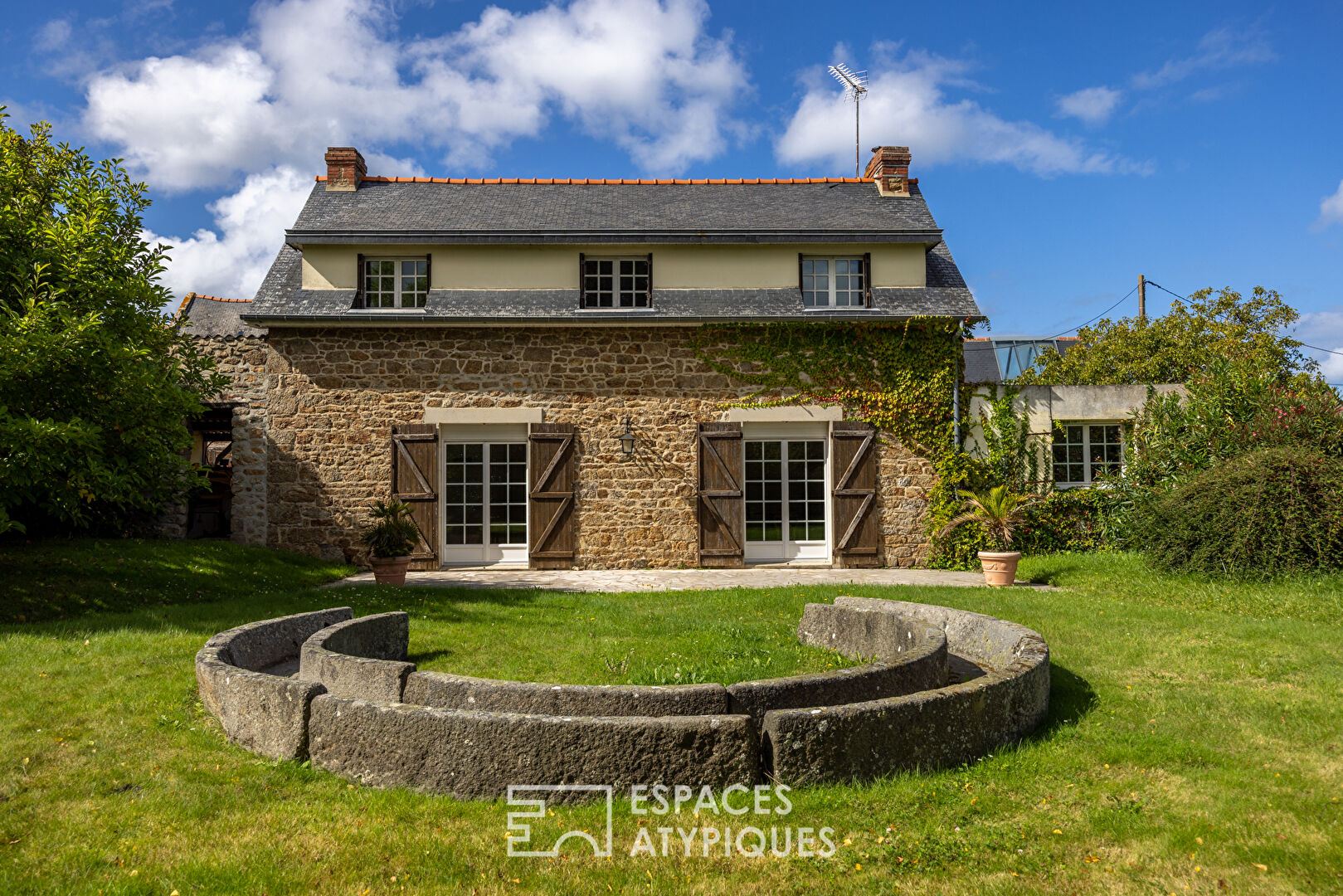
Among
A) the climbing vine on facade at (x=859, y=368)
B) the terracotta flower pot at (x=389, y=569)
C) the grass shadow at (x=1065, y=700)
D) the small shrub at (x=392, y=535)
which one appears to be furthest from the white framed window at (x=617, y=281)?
the grass shadow at (x=1065, y=700)

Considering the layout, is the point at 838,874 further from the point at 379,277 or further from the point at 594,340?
the point at 379,277

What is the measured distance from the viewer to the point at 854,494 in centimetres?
1198

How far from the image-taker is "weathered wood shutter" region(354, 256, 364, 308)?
40.4ft

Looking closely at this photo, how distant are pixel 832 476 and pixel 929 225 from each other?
4.22 metres

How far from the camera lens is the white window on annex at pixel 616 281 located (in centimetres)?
1246

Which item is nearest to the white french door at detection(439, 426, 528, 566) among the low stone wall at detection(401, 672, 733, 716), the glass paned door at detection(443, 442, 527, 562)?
the glass paned door at detection(443, 442, 527, 562)

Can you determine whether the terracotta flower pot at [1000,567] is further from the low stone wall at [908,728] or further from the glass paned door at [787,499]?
the low stone wall at [908,728]

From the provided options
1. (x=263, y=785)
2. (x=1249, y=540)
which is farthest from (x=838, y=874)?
(x=1249, y=540)

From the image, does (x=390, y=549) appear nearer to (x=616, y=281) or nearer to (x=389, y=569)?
(x=389, y=569)

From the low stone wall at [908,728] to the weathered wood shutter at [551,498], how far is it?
8120 millimetres

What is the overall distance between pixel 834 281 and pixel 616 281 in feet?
11.0

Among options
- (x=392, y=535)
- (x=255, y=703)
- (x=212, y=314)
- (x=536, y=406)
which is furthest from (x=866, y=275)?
(x=212, y=314)

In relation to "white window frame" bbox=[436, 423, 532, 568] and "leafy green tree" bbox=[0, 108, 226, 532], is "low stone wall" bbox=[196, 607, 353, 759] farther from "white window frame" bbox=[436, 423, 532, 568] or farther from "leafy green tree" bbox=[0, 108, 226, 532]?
"white window frame" bbox=[436, 423, 532, 568]

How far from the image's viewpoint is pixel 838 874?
9.20ft
